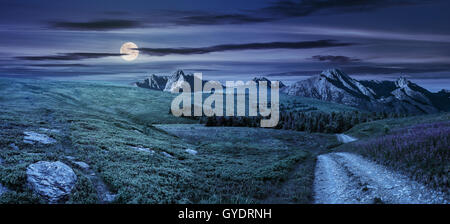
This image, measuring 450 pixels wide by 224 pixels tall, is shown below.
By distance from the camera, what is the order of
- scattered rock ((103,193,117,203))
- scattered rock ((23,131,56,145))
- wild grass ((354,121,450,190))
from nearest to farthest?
wild grass ((354,121,450,190)) → scattered rock ((103,193,117,203)) → scattered rock ((23,131,56,145))

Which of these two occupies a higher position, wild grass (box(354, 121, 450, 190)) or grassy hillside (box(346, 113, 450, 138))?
wild grass (box(354, 121, 450, 190))

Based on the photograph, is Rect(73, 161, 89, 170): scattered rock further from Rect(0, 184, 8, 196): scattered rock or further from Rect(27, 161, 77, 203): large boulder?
Rect(0, 184, 8, 196): scattered rock

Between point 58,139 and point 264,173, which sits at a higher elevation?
point 58,139

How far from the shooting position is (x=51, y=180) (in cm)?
937

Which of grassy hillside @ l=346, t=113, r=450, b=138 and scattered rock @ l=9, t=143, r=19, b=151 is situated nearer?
scattered rock @ l=9, t=143, r=19, b=151

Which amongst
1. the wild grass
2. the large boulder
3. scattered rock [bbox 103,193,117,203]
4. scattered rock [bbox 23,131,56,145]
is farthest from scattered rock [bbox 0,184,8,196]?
the wild grass

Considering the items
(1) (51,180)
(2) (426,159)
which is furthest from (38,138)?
(2) (426,159)

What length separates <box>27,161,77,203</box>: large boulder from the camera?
8625 mm

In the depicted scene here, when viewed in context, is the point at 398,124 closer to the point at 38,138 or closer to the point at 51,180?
the point at 51,180
